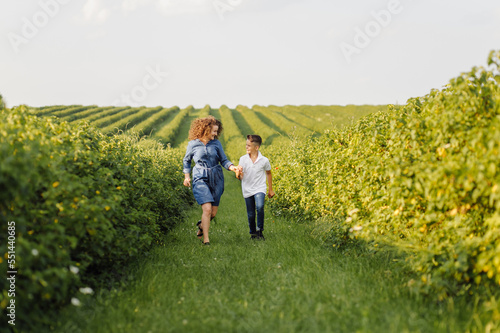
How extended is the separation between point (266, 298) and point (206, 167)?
304cm

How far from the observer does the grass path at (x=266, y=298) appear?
298 cm

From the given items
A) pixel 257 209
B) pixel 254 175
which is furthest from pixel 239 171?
pixel 257 209

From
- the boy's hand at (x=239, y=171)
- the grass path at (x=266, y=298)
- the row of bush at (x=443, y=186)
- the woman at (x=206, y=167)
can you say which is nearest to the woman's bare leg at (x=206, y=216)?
the woman at (x=206, y=167)

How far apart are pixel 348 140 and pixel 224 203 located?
7.04 metres

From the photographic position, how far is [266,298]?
368 centimetres

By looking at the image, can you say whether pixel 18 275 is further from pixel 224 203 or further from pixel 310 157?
pixel 224 203

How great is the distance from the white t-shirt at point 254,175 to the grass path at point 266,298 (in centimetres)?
136

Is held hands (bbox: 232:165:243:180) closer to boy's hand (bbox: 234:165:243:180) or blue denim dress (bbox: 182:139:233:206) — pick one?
boy's hand (bbox: 234:165:243:180)

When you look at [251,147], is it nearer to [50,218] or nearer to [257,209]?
[257,209]

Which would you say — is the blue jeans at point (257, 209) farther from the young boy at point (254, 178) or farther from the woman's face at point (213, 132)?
the woman's face at point (213, 132)

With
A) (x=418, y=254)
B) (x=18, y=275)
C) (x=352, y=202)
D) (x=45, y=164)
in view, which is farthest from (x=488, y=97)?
(x=18, y=275)

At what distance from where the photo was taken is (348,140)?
5.77 metres

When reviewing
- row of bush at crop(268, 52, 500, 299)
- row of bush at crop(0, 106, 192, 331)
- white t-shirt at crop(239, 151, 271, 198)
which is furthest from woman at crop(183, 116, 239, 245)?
row of bush at crop(268, 52, 500, 299)

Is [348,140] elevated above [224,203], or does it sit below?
above
